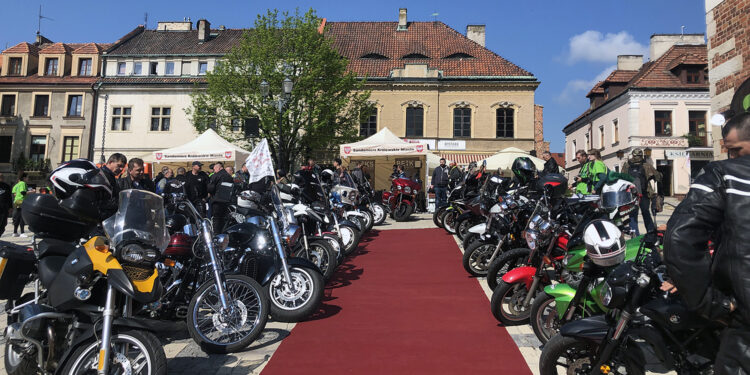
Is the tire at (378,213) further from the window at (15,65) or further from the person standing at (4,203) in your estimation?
the window at (15,65)

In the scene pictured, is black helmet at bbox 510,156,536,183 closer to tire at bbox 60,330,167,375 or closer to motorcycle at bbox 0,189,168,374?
motorcycle at bbox 0,189,168,374

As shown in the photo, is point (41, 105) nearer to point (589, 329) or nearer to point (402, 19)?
point (402, 19)

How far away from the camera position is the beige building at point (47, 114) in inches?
1227

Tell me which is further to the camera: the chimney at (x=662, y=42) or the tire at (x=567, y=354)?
the chimney at (x=662, y=42)

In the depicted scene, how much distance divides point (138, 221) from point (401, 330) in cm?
275

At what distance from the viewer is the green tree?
23781 mm

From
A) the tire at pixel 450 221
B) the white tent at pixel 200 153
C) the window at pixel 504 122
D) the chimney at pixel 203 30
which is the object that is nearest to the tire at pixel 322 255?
the tire at pixel 450 221

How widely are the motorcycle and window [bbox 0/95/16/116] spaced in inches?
1461

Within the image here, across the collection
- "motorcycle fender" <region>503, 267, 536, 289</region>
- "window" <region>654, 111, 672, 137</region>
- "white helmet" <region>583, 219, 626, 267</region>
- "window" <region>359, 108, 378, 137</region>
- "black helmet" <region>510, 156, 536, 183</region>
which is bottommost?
"motorcycle fender" <region>503, 267, 536, 289</region>

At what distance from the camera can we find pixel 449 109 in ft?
96.9

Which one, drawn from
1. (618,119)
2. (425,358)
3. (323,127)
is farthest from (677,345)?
(618,119)

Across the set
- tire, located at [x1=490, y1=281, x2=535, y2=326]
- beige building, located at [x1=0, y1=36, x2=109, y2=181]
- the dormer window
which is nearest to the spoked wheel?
tire, located at [x1=490, y1=281, x2=535, y2=326]

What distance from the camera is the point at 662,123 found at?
30.7m

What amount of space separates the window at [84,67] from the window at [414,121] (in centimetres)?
2309
